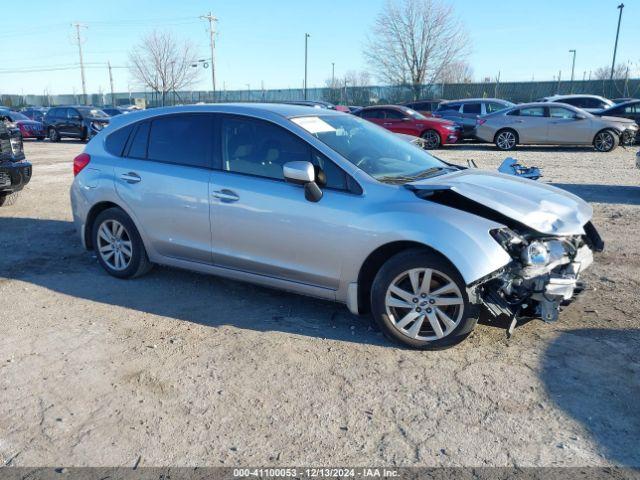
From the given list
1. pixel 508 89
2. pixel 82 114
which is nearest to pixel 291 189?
pixel 82 114

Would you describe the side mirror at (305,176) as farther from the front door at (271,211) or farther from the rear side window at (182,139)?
the rear side window at (182,139)

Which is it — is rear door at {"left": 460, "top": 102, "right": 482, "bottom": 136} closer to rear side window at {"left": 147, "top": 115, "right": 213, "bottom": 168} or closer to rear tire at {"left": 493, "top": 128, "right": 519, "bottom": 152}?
rear tire at {"left": 493, "top": 128, "right": 519, "bottom": 152}

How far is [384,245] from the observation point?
4.02m

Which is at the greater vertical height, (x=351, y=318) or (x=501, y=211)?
(x=501, y=211)

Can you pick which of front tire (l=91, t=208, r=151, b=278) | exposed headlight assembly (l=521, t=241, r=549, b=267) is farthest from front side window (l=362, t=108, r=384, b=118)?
exposed headlight assembly (l=521, t=241, r=549, b=267)

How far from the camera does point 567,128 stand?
17.4 meters

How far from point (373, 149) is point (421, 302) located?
4.96 ft

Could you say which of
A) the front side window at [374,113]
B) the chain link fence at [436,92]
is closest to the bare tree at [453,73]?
the chain link fence at [436,92]

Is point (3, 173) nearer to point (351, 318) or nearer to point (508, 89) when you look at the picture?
point (351, 318)

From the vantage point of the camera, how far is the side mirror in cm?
412

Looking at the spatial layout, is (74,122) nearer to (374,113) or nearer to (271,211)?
(374,113)

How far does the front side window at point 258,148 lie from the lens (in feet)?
14.9

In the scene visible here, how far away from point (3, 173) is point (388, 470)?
7.75m

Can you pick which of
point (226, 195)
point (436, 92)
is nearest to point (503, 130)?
point (226, 195)
